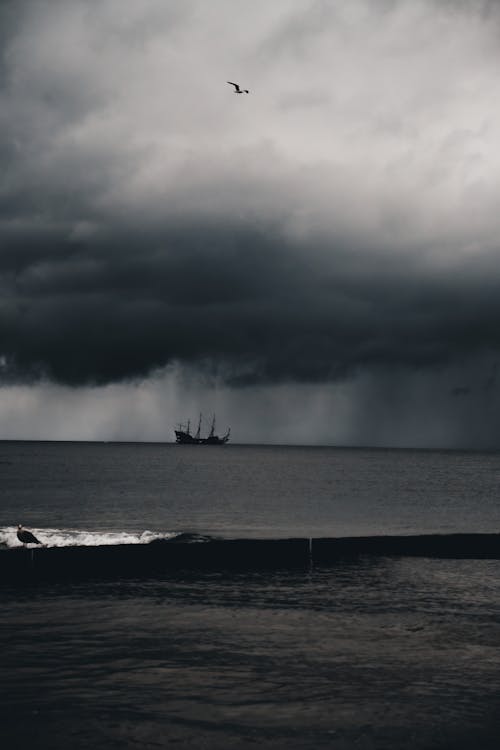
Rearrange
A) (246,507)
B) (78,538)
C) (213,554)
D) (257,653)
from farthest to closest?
(246,507) < (78,538) < (213,554) < (257,653)

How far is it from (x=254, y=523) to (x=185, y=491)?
44567 millimetres

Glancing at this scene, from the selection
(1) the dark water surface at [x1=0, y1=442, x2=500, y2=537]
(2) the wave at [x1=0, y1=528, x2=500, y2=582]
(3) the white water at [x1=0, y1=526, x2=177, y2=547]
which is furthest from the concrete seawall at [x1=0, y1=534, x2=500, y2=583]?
(1) the dark water surface at [x1=0, y1=442, x2=500, y2=537]

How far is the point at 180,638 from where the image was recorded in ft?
66.2

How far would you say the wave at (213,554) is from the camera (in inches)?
1136

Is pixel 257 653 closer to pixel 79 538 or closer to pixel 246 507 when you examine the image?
pixel 79 538

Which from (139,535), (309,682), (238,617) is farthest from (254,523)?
(309,682)

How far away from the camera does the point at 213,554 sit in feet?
104

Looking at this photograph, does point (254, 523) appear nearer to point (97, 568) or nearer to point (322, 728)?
point (97, 568)

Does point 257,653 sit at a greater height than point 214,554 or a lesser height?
lesser

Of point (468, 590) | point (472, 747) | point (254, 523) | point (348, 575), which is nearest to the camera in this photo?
point (472, 747)

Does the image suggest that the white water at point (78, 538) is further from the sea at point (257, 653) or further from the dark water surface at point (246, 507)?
the sea at point (257, 653)

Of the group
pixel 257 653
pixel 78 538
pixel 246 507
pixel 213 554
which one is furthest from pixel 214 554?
pixel 246 507

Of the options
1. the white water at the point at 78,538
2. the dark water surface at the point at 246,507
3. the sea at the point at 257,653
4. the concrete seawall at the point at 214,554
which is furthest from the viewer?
the dark water surface at the point at 246,507

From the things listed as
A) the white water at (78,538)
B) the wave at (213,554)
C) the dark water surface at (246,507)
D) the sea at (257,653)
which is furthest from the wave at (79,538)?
the sea at (257,653)
